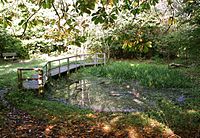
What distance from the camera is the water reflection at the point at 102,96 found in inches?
455

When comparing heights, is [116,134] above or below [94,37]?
below

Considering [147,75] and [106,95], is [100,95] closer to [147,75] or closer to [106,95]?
[106,95]

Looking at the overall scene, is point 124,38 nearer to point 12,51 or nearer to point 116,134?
point 116,134

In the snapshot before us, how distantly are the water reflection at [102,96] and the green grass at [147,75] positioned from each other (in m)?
1.29

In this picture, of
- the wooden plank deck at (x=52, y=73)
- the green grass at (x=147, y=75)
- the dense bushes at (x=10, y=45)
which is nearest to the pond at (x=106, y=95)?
the wooden plank deck at (x=52, y=73)

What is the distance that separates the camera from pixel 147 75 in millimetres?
17250

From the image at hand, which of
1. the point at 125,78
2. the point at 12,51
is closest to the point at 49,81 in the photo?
the point at 125,78

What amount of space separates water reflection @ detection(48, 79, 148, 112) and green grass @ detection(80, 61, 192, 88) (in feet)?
4.24

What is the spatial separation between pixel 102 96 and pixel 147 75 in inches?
187

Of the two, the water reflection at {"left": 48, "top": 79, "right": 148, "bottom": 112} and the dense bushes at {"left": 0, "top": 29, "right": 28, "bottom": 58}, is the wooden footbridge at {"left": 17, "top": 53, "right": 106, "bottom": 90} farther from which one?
the dense bushes at {"left": 0, "top": 29, "right": 28, "bottom": 58}

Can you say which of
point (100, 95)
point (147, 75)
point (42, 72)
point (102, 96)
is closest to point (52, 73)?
point (100, 95)

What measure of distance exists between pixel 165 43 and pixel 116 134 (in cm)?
1826

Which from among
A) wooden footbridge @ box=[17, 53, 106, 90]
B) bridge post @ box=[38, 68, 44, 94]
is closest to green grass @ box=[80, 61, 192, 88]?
wooden footbridge @ box=[17, 53, 106, 90]

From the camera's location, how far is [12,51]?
23562 millimetres
